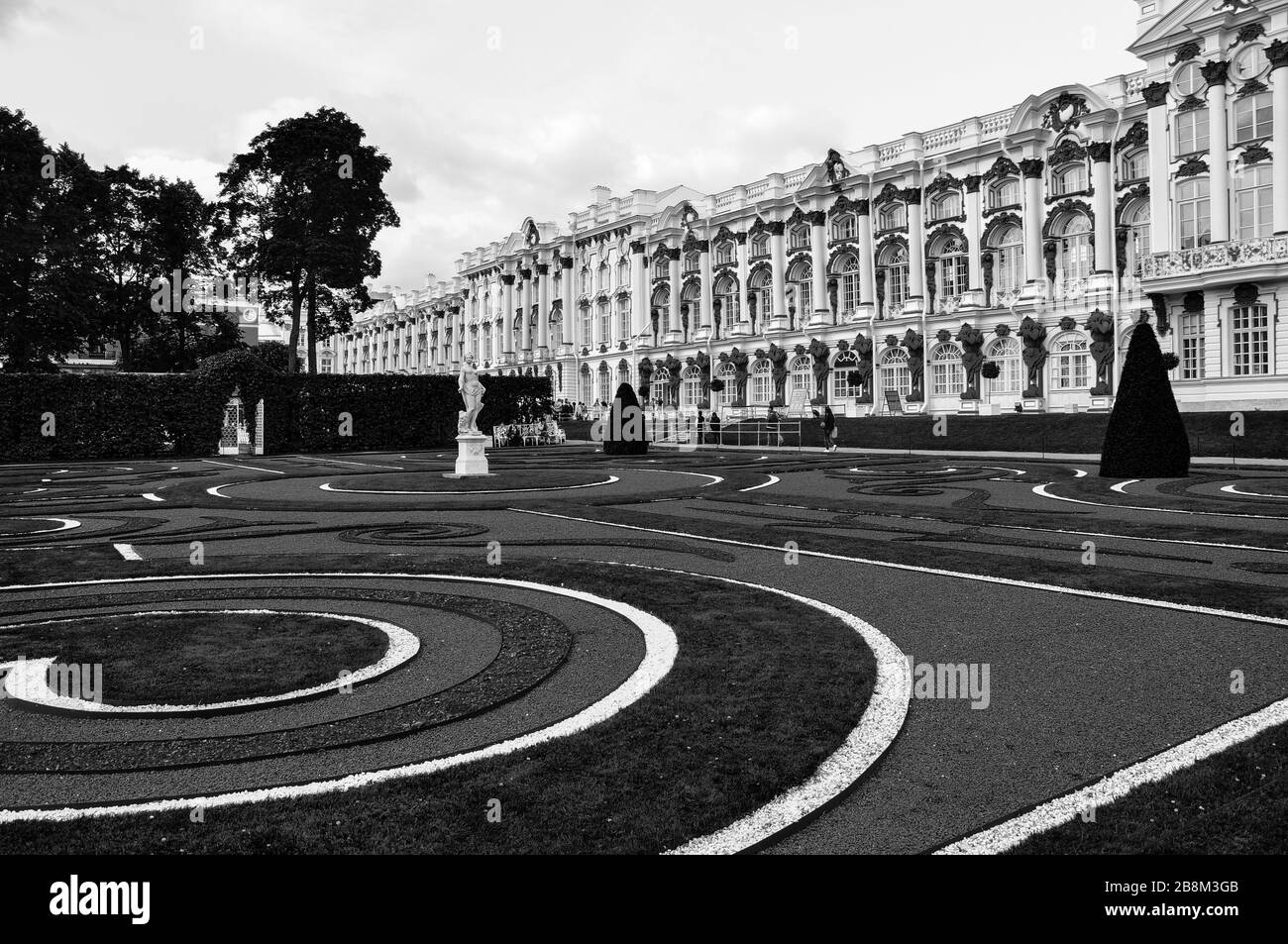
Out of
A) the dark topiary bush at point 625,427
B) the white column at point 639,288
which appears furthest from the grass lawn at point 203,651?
the white column at point 639,288

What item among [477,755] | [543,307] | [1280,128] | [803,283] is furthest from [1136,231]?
[543,307]

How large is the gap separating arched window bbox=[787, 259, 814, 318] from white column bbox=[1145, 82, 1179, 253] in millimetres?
21812

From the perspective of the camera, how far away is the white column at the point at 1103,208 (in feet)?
139

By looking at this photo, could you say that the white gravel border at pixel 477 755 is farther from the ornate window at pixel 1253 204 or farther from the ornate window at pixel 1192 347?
the ornate window at pixel 1253 204

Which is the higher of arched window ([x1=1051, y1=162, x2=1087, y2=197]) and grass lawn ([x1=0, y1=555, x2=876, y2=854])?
arched window ([x1=1051, y1=162, x2=1087, y2=197])

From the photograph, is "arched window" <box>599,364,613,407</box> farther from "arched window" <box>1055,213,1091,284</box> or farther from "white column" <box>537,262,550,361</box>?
"arched window" <box>1055,213,1091,284</box>

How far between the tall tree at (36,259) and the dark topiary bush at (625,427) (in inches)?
1016

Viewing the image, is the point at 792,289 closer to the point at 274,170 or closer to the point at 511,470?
the point at 274,170

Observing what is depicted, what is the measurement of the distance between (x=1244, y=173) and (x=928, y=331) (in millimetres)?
15683

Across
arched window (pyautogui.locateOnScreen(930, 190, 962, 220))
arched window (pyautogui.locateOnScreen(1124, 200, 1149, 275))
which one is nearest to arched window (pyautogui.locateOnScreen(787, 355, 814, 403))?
arched window (pyautogui.locateOnScreen(930, 190, 962, 220))

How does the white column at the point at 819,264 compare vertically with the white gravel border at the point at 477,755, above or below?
above

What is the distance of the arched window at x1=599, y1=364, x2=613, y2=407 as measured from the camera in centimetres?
7344

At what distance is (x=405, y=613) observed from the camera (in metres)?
8.02
